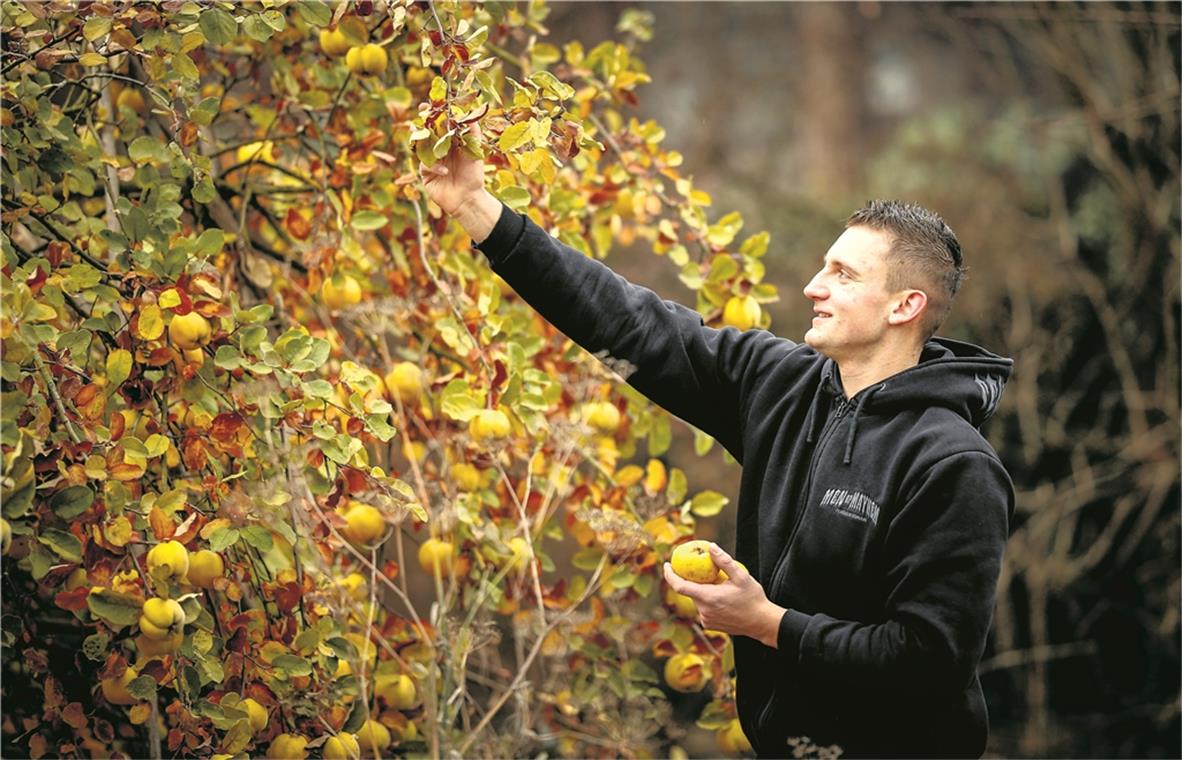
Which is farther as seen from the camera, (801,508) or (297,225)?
(297,225)

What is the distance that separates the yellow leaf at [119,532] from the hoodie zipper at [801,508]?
99 centimetres

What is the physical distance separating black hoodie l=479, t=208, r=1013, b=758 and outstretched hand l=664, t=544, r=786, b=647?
3 cm

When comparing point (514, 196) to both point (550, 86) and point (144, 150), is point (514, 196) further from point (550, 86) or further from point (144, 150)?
point (144, 150)

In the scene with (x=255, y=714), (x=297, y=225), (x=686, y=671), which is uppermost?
(x=297, y=225)

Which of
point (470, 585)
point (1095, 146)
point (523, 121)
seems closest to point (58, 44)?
point (523, 121)

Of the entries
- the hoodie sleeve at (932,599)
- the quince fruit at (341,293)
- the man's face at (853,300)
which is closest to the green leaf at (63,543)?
the quince fruit at (341,293)

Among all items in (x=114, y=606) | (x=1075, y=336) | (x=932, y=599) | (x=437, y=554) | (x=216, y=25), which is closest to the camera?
(x=932, y=599)

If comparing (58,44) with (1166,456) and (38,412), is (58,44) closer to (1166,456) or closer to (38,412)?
(38,412)

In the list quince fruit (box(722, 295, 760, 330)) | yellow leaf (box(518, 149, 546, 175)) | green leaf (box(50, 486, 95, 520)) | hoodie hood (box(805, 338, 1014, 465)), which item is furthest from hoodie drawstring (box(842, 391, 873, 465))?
green leaf (box(50, 486, 95, 520))

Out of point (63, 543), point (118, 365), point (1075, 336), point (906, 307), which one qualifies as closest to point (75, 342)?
point (118, 365)

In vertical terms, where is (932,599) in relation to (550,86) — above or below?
below

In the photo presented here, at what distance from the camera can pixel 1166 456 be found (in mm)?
5184

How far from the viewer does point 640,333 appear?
2.22 meters

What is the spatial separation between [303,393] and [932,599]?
1013mm
